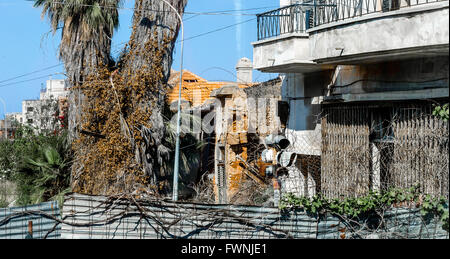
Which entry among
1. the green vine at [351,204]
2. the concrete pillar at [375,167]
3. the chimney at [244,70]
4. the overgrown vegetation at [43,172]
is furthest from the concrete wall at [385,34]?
the chimney at [244,70]

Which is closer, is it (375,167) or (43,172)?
(375,167)

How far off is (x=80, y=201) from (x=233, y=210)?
219 centimetres

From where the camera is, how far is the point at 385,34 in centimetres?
750

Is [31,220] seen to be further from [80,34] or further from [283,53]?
[80,34]

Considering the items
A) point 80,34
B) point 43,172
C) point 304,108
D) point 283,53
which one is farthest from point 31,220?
point 80,34

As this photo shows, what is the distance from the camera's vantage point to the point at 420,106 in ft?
26.1

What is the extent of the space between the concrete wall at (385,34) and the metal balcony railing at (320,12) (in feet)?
1.42

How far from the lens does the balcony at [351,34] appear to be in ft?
22.7

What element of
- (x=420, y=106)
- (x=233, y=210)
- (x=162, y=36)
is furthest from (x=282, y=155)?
(x=162, y=36)

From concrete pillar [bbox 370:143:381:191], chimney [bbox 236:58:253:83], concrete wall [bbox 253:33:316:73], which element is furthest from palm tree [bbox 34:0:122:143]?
concrete pillar [bbox 370:143:381:191]

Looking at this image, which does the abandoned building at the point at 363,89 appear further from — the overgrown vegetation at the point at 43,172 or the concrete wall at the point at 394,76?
the overgrown vegetation at the point at 43,172

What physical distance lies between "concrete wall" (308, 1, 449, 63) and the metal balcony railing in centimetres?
43

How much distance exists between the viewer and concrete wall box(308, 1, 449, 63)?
678 centimetres

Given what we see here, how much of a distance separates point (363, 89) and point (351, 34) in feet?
4.33
